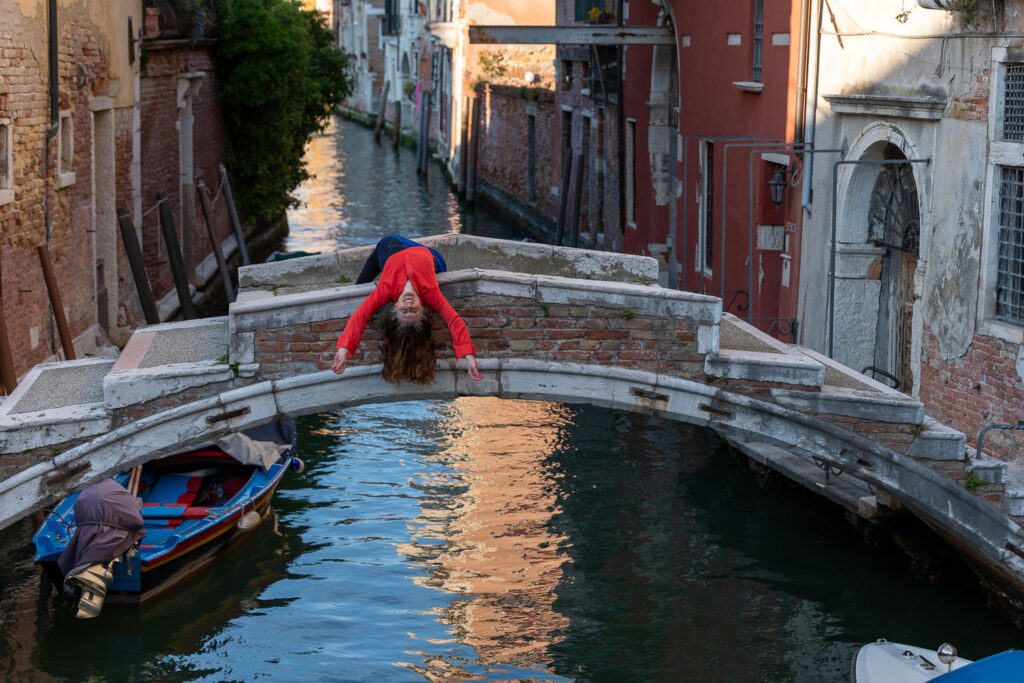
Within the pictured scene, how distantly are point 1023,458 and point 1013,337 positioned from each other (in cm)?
62

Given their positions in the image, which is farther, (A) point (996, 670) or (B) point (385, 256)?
(B) point (385, 256)

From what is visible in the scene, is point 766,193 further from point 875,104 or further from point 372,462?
point 372,462

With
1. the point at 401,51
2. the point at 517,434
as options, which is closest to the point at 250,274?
the point at 517,434

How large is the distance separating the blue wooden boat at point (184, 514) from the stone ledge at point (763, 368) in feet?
10.0

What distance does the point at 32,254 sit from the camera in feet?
27.7

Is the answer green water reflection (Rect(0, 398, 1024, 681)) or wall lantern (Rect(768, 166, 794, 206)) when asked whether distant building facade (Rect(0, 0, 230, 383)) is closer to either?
green water reflection (Rect(0, 398, 1024, 681))

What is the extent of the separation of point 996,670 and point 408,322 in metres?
2.74

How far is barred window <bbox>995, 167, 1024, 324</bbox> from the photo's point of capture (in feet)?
22.6

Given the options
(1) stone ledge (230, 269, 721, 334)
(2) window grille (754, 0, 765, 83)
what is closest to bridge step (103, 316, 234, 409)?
(1) stone ledge (230, 269, 721, 334)

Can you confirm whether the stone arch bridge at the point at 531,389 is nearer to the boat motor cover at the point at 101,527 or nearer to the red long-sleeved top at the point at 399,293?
the red long-sleeved top at the point at 399,293

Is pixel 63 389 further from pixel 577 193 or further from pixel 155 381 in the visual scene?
pixel 577 193

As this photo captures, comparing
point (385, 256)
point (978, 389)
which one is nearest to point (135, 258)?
point (385, 256)

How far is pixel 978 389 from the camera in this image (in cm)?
719

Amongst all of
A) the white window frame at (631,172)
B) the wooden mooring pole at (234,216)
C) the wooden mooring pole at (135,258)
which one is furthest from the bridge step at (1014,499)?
the wooden mooring pole at (234,216)
